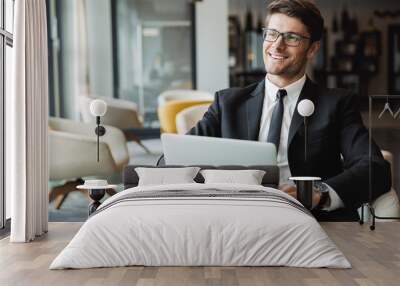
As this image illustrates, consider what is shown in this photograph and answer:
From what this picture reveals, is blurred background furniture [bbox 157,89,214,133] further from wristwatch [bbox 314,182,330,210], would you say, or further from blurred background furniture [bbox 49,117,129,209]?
wristwatch [bbox 314,182,330,210]

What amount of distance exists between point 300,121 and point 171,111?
1.30 meters

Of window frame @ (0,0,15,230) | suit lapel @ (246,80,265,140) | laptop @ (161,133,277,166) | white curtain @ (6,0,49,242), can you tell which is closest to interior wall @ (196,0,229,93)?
suit lapel @ (246,80,265,140)

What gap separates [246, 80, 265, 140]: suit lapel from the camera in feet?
20.7

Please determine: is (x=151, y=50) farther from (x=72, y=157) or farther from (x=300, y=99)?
(x=300, y=99)

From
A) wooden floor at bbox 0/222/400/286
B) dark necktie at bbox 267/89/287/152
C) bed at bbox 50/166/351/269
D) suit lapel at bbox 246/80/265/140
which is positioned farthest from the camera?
suit lapel at bbox 246/80/265/140

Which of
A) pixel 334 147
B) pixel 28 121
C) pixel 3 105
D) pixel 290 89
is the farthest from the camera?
pixel 290 89

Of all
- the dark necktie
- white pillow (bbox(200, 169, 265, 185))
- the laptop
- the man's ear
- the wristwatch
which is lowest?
the wristwatch

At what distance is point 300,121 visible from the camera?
245 inches

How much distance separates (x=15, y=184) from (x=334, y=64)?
3.27m

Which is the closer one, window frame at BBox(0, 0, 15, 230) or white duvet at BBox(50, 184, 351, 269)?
white duvet at BBox(50, 184, 351, 269)

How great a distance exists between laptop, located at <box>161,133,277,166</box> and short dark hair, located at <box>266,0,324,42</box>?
130 centimetres

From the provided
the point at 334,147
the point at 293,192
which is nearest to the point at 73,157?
the point at 293,192

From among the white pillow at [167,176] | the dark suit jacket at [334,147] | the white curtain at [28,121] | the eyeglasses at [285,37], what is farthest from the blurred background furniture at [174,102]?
the white curtain at [28,121]

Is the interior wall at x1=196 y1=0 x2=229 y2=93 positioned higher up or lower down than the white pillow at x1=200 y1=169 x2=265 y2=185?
higher up
